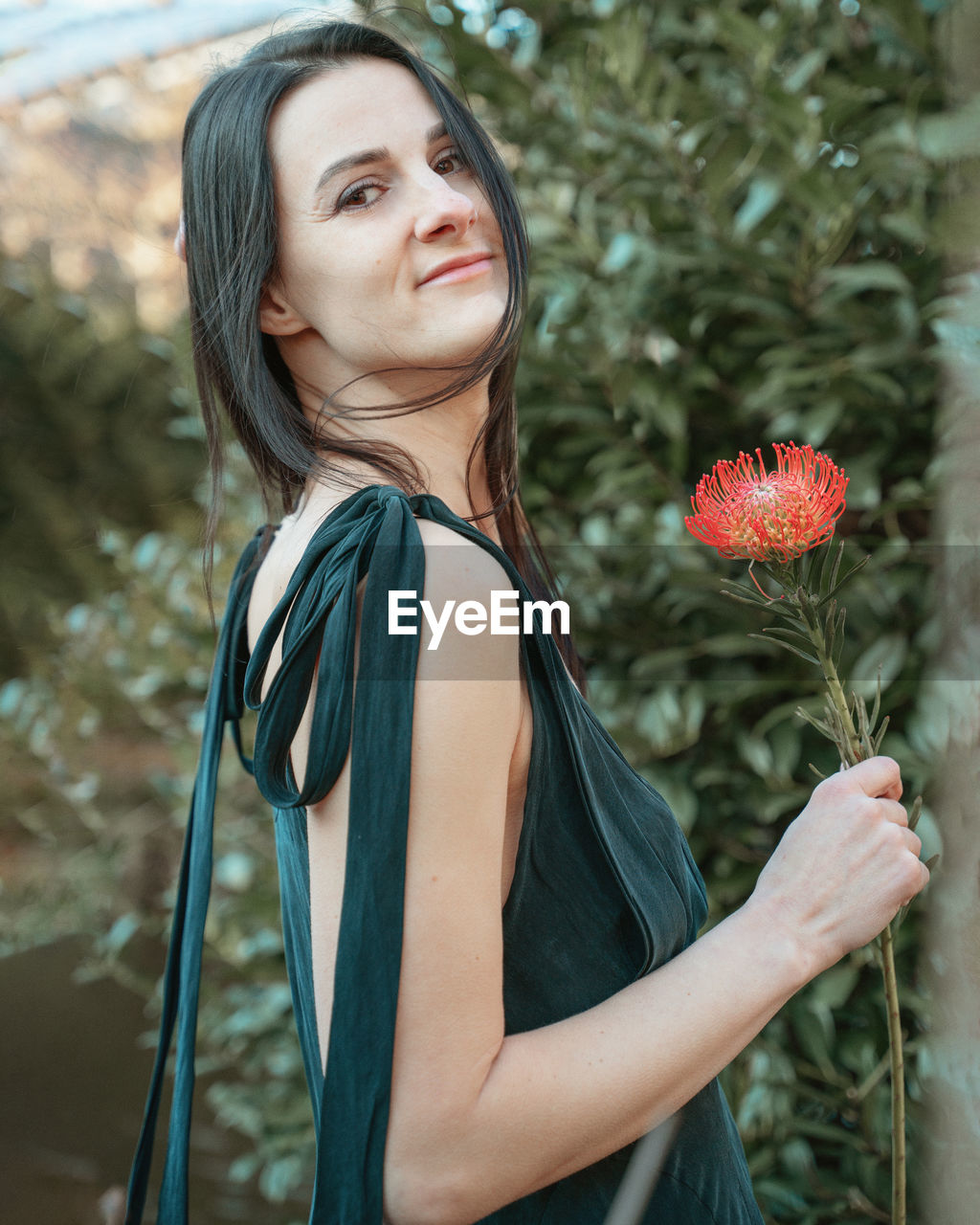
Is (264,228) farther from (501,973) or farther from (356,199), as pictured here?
(501,973)

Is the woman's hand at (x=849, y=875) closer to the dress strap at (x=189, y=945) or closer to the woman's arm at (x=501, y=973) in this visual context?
the woman's arm at (x=501, y=973)

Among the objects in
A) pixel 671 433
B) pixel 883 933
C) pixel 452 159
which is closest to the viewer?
pixel 883 933

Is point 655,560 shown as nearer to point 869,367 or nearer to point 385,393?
point 869,367

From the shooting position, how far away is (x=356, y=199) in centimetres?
63

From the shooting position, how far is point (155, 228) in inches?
66.4

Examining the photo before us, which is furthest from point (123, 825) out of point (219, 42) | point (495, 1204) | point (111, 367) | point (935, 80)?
point (935, 80)

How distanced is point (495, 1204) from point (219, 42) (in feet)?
4.53

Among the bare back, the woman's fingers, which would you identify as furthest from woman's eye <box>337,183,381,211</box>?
the woman's fingers

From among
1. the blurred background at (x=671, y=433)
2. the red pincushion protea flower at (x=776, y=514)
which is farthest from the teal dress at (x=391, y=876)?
the blurred background at (x=671, y=433)

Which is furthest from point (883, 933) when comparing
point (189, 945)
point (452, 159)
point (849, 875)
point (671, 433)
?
point (671, 433)

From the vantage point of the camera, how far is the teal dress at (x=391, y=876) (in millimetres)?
476

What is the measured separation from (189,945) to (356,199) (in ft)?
1.78

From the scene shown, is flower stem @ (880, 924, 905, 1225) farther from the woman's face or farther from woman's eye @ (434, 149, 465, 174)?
woman's eye @ (434, 149, 465, 174)

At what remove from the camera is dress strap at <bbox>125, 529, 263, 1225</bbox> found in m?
0.68
